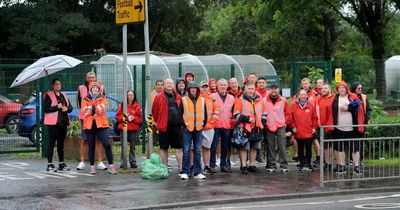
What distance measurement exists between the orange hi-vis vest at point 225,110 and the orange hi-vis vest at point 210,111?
1.01ft

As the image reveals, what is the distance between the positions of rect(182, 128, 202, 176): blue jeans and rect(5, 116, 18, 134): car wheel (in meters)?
6.14

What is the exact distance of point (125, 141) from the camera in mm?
14320

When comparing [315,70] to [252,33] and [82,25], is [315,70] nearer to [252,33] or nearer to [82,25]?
[82,25]

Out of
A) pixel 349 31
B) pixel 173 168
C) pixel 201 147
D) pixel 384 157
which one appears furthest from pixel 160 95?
pixel 349 31

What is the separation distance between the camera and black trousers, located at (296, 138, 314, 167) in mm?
14828

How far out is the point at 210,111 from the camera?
44.8 ft

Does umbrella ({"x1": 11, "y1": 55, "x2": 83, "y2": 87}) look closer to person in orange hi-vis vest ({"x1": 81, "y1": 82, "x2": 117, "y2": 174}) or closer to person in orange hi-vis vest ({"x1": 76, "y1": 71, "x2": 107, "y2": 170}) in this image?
person in orange hi-vis vest ({"x1": 76, "y1": 71, "x2": 107, "y2": 170})

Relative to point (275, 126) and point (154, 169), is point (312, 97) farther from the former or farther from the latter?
point (154, 169)

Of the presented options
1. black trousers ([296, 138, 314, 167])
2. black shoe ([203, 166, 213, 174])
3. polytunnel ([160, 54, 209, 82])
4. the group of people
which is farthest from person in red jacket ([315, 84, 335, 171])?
polytunnel ([160, 54, 209, 82])

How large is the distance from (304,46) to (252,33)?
186 inches

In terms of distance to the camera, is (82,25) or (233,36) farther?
(233,36)

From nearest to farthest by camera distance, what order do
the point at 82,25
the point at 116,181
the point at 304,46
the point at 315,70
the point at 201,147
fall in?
the point at 116,181
the point at 201,147
the point at 315,70
the point at 82,25
the point at 304,46

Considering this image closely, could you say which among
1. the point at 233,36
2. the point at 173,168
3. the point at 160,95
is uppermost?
the point at 233,36

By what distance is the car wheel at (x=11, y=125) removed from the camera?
1748 centimetres
